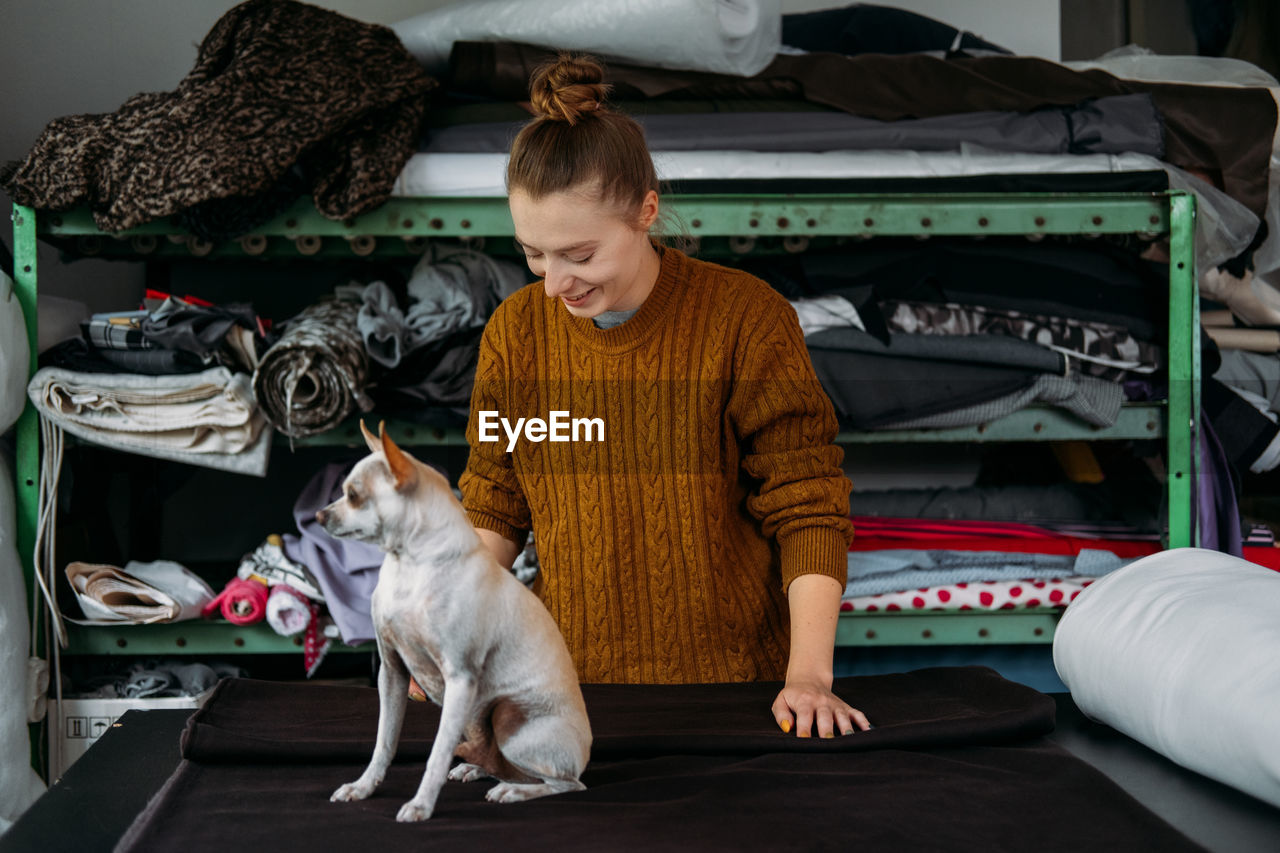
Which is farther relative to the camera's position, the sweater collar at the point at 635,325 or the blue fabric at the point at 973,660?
the blue fabric at the point at 973,660

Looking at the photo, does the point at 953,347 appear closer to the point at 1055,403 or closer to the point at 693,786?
the point at 1055,403

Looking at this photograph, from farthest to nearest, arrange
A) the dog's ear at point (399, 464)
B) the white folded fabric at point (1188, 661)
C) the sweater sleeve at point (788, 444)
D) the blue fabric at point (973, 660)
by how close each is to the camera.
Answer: the blue fabric at point (973, 660) → the sweater sleeve at point (788, 444) → the white folded fabric at point (1188, 661) → the dog's ear at point (399, 464)

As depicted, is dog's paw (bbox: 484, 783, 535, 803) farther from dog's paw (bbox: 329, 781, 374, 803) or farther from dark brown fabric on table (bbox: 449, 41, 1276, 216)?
dark brown fabric on table (bbox: 449, 41, 1276, 216)

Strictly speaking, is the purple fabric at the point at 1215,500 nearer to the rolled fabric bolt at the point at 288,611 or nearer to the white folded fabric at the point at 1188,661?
the white folded fabric at the point at 1188,661

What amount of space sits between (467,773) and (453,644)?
0.47ft

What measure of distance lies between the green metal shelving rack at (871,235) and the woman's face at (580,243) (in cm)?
61

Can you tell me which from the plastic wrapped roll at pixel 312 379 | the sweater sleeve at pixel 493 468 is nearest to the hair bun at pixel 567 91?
the sweater sleeve at pixel 493 468

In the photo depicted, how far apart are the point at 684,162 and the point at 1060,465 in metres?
0.91

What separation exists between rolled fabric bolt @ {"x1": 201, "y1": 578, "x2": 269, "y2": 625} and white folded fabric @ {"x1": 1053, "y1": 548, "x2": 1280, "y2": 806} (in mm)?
1145

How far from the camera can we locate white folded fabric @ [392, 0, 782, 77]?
1550 millimetres

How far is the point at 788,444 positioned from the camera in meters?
1.01

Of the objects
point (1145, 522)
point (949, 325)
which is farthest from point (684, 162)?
point (1145, 522)

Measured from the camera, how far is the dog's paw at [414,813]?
22.7 inches

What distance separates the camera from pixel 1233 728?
0.65 meters
